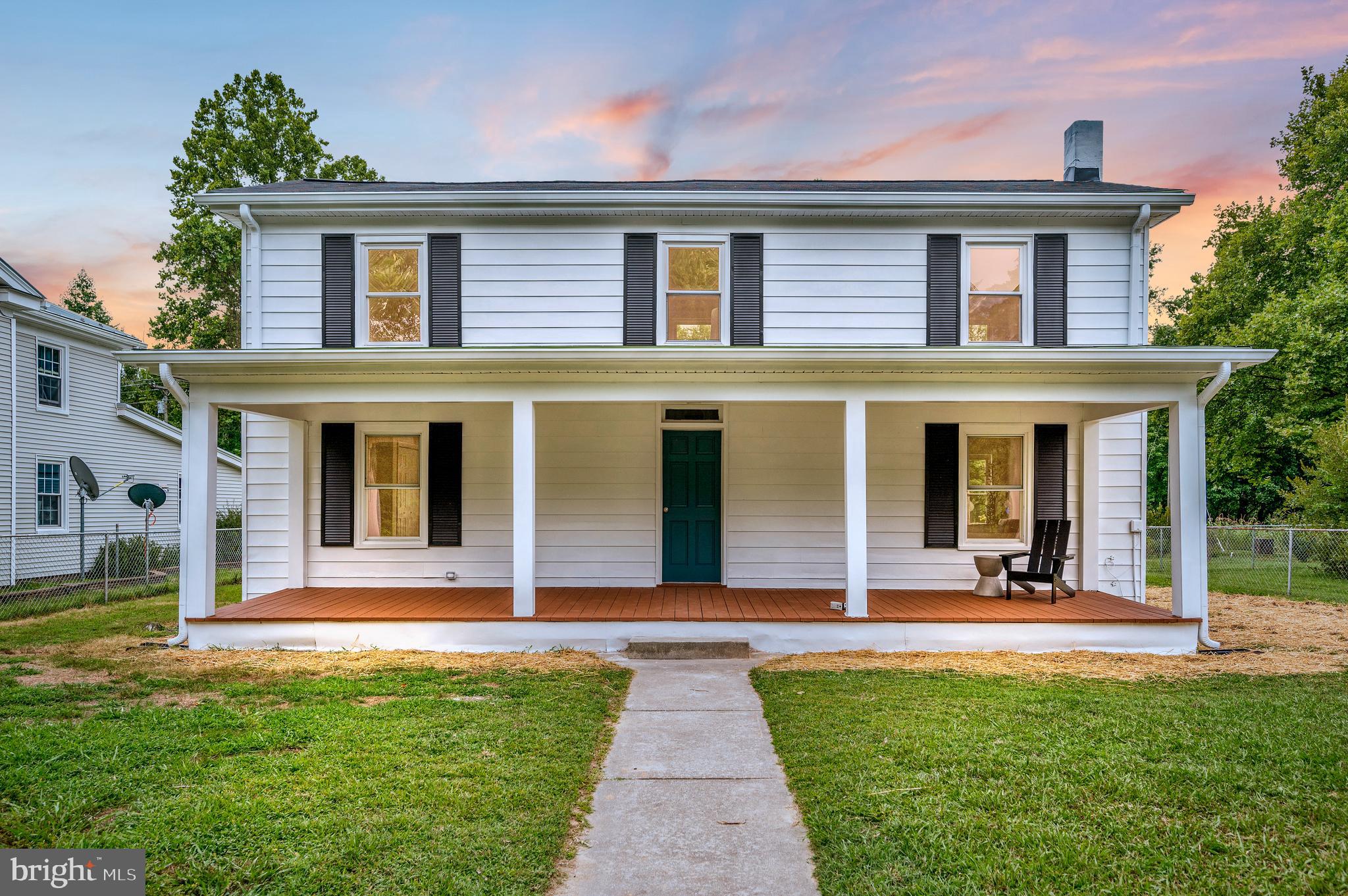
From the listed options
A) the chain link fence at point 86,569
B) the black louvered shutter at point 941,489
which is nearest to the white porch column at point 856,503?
the black louvered shutter at point 941,489

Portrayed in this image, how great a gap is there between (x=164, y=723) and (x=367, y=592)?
386 centimetres

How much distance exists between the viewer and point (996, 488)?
28.3ft

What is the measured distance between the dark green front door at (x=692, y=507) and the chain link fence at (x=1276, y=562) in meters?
7.36

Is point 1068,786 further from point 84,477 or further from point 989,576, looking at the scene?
point 84,477

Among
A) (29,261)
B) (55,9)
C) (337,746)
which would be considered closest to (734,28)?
(55,9)

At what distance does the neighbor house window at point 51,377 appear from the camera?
528 inches

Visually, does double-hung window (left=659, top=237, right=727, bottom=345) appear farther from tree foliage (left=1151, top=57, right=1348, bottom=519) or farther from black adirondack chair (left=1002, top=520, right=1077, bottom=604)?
tree foliage (left=1151, top=57, right=1348, bottom=519)

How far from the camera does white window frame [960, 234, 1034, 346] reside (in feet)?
27.6

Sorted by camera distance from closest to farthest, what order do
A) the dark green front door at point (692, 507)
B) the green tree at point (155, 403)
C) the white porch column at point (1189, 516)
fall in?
the white porch column at point (1189, 516), the dark green front door at point (692, 507), the green tree at point (155, 403)

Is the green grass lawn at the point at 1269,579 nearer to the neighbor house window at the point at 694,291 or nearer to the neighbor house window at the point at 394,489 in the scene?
the neighbor house window at the point at 694,291

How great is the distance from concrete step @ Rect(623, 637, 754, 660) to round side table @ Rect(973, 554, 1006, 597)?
3211 millimetres

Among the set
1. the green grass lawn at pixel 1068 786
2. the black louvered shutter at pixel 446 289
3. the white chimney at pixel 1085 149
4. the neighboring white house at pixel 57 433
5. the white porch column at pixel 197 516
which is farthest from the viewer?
the neighboring white house at pixel 57 433

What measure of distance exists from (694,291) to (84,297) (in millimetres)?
37815

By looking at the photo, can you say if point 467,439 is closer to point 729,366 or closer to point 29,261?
point 729,366
